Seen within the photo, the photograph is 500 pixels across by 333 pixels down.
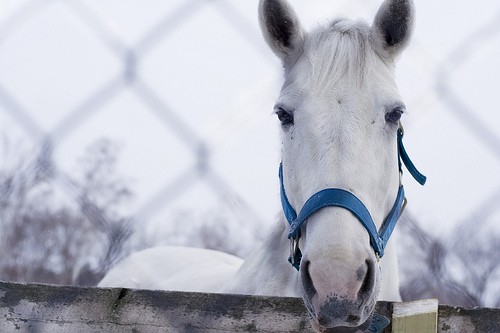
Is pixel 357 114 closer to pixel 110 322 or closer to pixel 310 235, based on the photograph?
pixel 310 235

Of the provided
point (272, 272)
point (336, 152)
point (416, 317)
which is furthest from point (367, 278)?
point (272, 272)

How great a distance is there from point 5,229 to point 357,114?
2.46 metres

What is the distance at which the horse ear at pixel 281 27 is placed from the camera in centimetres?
268

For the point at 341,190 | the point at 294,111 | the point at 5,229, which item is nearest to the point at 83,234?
the point at 5,229

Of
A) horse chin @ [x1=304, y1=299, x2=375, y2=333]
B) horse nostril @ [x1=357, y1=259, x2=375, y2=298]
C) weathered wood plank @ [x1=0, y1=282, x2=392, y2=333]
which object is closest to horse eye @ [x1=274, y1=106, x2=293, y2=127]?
horse nostril @ [x1=357, y1=259, x2=375, y2=298]

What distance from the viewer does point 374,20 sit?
2.61 meters

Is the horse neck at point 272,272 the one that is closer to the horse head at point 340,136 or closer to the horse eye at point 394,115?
the horse head at point 340,136

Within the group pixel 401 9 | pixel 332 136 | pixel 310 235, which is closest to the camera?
pixel 310 235

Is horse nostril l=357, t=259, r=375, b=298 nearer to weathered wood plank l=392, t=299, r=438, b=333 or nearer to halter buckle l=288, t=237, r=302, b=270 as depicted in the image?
weathered wood plank l=392, t=299, r=438, b=333

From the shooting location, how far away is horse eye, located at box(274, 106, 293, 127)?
2439 mm

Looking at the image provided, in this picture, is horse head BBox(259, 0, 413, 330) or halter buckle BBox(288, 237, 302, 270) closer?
horse head BBox(259, 0, 413, 330)

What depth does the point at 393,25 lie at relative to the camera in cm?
261

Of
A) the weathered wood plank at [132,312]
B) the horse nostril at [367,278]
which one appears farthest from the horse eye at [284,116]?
the weathered wood plank at [132,312]

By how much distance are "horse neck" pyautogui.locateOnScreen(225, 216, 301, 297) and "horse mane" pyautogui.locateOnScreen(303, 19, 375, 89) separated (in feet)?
2.10
